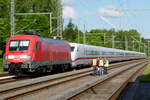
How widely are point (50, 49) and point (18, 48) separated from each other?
3699 mm

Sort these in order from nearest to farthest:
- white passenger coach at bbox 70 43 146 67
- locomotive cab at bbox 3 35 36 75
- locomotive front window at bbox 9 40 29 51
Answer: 1. locomotive cab at bbox 3 35 36 75
2. locomotive front window at bbox 9 40 29 51
3. white passenger coach at bbox 70 43 146 67

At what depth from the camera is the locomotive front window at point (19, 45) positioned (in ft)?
69.8

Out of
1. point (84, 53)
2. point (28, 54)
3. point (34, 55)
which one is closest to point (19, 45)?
point (28, 54)

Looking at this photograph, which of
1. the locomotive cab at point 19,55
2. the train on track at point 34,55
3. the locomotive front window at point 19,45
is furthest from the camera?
the locomotive front window at point 19,45

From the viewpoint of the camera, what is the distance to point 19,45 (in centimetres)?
2142

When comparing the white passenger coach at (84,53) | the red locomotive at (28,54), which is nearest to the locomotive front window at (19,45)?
the red locomotive at (28,54)

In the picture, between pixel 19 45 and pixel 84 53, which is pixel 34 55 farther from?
pixel 84 53

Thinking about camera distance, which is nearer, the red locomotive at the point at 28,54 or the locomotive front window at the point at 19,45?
the red locomotive at the point at 28,54

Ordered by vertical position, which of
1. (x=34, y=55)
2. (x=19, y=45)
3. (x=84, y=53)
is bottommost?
(x=34, y=55)

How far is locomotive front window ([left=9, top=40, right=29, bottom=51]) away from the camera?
69.8 feet

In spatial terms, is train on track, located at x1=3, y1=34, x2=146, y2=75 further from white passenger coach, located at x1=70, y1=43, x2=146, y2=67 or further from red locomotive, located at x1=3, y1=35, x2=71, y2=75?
white passenger coach, located at x1=70, y1=43, x2=146, y2=67

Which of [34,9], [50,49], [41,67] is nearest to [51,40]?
[50,49]

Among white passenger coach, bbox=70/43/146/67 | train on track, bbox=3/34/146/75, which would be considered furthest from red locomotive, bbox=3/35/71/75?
white passenger coach, bbox=70/43/146/67

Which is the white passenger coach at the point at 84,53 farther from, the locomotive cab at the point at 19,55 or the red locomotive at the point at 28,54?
the locomotive cab at the point at 19,55
